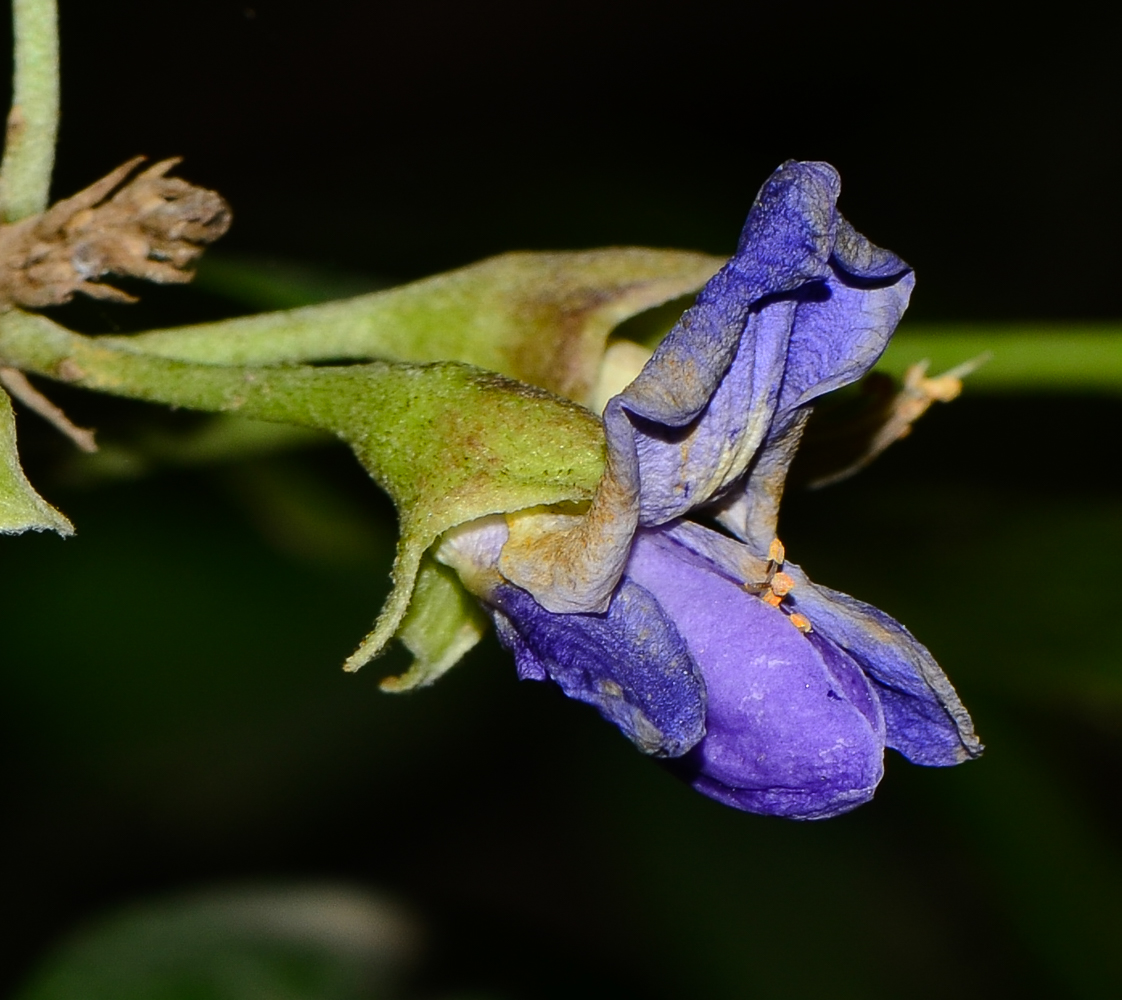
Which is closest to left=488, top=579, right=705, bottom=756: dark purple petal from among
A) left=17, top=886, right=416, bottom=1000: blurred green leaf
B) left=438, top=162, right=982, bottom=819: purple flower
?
left=438, top=162, right=982, bottom=819: purple flower

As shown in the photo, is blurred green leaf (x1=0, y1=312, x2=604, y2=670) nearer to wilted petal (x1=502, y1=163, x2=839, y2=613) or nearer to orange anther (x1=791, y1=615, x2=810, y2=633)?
wilted petal (x1=502, y1=163, x2=839, y2=613)

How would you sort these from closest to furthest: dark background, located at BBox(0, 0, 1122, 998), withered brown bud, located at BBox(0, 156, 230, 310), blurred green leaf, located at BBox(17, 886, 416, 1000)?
withered brown bud, located at BBox(0, 156, 230, 310)
blurred green leaf, located at BBox(17, 886, 416, 1000)
dark background, located at BBox(0, 0, 1122, 998)

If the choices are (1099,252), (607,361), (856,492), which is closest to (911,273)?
(607,361)

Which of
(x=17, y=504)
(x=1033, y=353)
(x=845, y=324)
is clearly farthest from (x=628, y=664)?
(x=1033, y=353)

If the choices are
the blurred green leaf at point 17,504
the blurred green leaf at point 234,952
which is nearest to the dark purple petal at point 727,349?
the blurred green leaf at point 17,504

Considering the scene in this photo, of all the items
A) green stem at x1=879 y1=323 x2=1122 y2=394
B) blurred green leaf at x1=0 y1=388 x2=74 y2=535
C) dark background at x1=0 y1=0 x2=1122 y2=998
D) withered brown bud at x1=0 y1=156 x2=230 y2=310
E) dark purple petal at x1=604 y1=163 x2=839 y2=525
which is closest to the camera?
dark purple petal at x1=604 y1=163 x2=839 y2=525

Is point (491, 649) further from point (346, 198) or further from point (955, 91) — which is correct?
point (955, 91)
